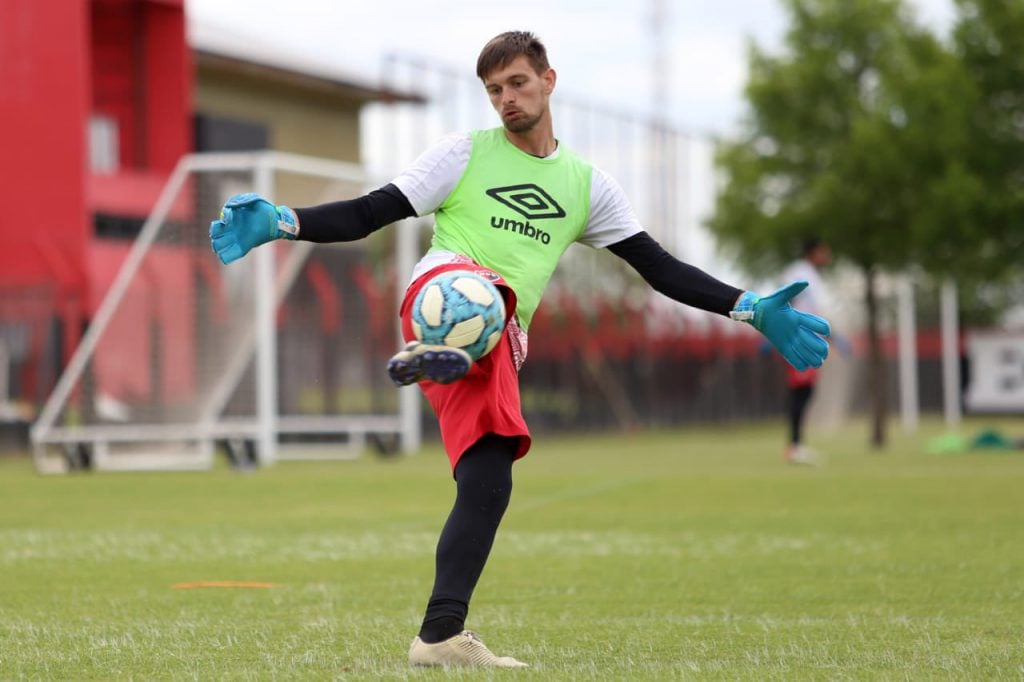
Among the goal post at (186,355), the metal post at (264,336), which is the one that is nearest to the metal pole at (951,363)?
the goal post at (186,355)

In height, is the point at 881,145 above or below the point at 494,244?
above

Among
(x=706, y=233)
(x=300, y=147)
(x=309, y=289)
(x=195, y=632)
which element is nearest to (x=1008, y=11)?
(x=706, y=233)

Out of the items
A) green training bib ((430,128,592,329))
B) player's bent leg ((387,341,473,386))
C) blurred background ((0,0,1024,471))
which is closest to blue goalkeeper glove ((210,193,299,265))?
green training bib ((430,128,592,329))

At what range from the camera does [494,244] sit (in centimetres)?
573

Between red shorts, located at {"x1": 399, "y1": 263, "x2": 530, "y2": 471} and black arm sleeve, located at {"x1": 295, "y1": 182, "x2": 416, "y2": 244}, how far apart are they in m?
0.26

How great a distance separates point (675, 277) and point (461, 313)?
115 centimetres

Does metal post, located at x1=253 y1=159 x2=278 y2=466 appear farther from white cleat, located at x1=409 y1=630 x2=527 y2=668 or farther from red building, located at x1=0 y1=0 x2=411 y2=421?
white cleat, located at x1=409 y1=630 x2=527 y2=668

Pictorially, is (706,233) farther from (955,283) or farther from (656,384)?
(656,384)

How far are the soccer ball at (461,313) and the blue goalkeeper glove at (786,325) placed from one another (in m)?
1.07

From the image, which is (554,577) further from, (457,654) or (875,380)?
(875,380)

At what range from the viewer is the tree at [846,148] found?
71.8 ft

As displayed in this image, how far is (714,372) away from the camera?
3509 centimetres

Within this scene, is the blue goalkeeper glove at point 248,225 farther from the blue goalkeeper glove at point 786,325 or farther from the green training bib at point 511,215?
the blue goalkeeper glove at point 786,325

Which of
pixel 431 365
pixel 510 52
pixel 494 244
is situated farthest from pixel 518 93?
pixel 431 365
